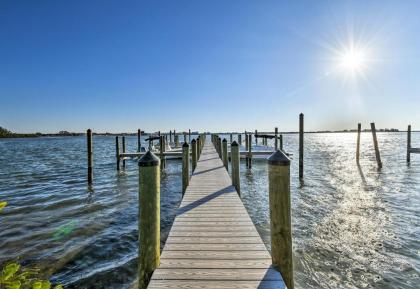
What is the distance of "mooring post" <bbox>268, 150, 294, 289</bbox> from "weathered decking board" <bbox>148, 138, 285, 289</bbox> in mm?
164

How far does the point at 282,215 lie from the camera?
2984 mm

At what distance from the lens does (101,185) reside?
1329 cm

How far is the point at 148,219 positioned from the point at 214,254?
1.07 meters

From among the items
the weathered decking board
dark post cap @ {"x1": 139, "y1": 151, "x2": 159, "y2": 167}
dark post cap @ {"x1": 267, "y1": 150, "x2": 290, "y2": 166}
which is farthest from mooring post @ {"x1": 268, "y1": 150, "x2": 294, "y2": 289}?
dark post cap @ {"x1": 139, "y1": 151, "x2": 159, "y2": 167}

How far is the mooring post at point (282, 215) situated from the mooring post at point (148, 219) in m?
1.42

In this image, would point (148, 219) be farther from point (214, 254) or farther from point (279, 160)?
point (279, 160)

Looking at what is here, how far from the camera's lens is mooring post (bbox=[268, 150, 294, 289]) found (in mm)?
2959

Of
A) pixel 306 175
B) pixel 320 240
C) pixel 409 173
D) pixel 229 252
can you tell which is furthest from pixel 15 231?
pixel 409 173

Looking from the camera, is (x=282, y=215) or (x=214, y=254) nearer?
(x=282, y=215)

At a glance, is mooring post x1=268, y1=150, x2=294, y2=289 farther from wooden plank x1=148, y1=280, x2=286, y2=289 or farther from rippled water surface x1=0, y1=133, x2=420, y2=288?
rippled water surface x1=0, y1=133, x2=420, y2=288

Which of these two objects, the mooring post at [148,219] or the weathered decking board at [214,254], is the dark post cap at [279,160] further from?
the mooring post at [148,219]

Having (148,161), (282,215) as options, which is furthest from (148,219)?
(282,215)

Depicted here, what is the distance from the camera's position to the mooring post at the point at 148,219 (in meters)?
2.99

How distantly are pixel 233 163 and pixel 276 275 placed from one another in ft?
16.3
